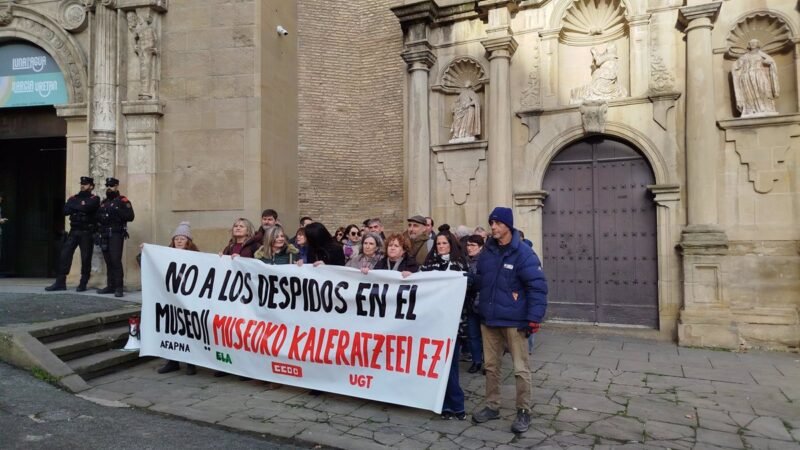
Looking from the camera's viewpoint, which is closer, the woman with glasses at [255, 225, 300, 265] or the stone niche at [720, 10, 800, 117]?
the woman with glasses at [255, 225, 300, 265]

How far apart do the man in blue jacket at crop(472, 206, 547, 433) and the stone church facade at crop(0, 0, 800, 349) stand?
5.14 m

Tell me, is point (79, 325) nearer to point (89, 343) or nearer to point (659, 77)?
point (89, 343)

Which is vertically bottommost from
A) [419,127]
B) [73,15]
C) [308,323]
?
[308,323]

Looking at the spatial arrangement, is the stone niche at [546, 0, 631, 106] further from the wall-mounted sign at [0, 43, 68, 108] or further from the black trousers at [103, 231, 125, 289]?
the wall-mounted sign at [0, 43, 68, 108]

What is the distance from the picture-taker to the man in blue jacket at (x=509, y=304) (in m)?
4.67

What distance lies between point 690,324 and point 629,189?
2.60 meters

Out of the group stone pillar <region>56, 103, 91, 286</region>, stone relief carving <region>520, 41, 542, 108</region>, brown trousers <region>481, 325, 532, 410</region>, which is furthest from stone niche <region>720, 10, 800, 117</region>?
stone pillar <region>56, 103, 91, 286</region>

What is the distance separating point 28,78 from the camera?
1222cm

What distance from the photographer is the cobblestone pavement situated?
4543mm

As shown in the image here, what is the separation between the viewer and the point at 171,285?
6484 millimetres

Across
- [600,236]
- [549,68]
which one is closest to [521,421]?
[600,236]

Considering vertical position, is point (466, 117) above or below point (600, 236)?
above

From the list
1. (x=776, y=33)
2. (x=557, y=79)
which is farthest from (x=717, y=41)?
(x=557, y=79)

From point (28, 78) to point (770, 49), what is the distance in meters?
15.0
